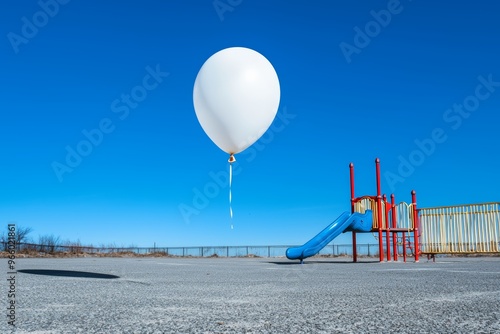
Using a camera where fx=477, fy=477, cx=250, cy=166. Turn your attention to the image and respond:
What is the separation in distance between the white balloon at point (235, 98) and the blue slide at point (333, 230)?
8.95 metres

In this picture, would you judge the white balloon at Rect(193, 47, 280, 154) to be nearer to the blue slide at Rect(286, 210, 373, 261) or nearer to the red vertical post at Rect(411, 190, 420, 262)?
the blue slide at Rect(286, 210, 373, 261)

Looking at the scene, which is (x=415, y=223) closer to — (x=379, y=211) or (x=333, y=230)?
(x=379, y=211)

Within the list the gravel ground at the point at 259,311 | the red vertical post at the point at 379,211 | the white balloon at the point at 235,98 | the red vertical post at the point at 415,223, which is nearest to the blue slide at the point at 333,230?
the red vertical post at the point at 379,211

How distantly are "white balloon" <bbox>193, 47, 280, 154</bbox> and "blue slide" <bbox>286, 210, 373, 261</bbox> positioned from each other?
8951mm

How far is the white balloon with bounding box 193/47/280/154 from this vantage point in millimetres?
8156

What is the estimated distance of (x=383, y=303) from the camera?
4.11 meters

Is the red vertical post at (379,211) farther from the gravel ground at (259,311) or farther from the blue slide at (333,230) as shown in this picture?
the gravel ground at (259,311)

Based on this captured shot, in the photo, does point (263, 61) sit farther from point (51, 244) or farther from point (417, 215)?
point (51, 244)

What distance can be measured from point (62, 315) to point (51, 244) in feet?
101

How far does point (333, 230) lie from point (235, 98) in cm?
1076

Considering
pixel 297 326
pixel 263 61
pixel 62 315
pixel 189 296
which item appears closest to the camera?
pixel 297 326

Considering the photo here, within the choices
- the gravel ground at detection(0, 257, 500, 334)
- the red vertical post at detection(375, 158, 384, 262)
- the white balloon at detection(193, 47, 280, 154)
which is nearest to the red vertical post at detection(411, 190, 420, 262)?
the red vertical post at detection(375, 158, 384, 262)

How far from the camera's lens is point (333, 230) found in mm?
17703

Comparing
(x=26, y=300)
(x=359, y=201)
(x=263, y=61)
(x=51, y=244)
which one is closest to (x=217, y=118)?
(x=263, y=61)
